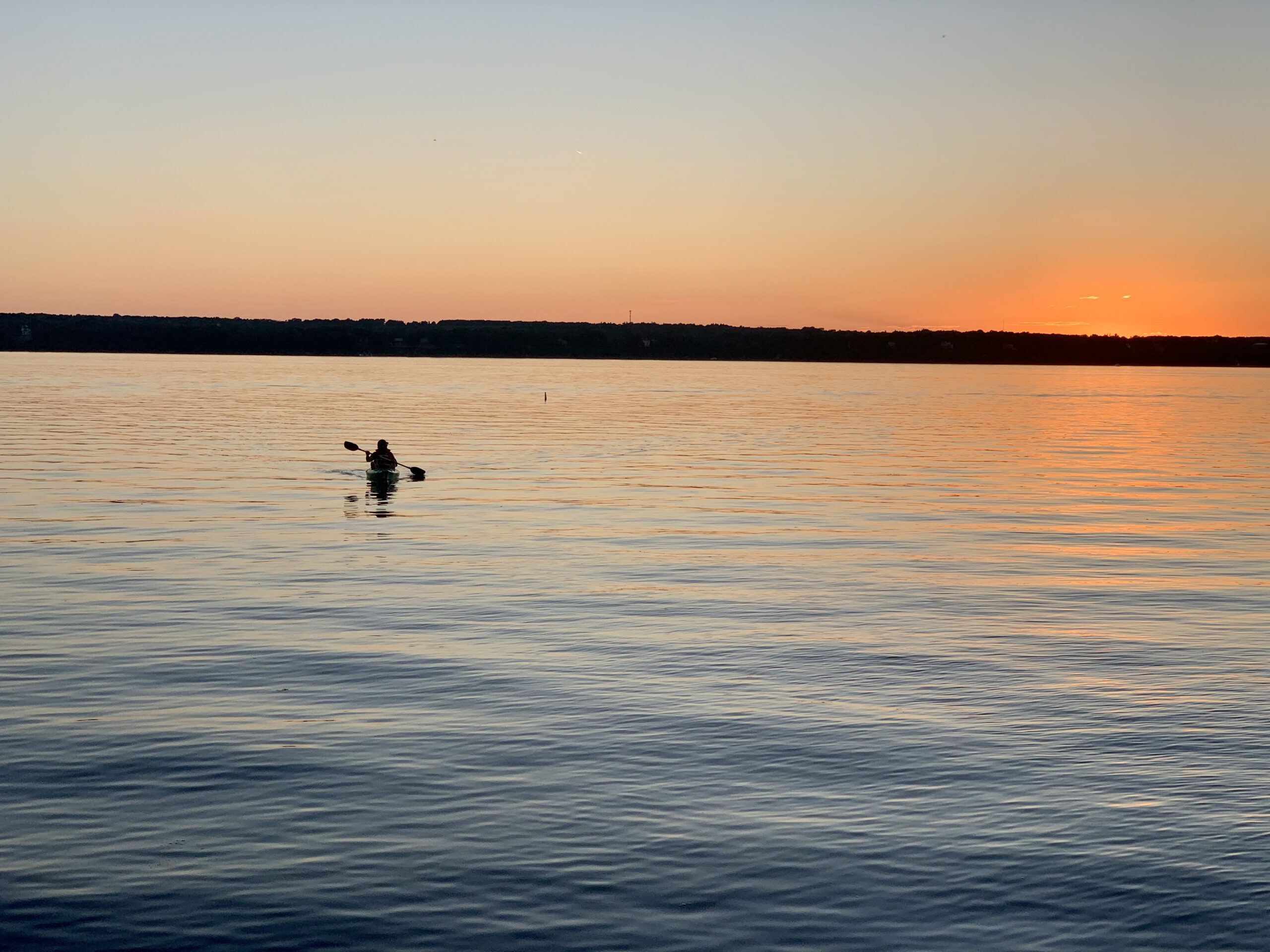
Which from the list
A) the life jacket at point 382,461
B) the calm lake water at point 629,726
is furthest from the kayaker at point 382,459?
the calm lake water at point 629,726

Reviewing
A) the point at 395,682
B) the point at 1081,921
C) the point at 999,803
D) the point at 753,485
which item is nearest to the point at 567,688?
the point at 395,682

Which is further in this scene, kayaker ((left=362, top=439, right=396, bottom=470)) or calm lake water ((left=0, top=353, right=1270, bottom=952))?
kayaker ((left=362, top=439, right=396, bottom=470))

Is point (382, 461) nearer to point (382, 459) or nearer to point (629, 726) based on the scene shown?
point (382, 459)

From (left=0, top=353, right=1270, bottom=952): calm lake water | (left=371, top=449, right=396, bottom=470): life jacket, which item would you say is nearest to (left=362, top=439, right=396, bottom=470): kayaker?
(left=371, top=449, right=396, bottom=470): life jacket

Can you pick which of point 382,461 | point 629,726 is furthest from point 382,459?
point 629,726

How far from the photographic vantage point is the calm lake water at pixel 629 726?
10117 mm

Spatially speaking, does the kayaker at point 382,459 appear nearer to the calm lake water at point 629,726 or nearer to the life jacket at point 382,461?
the life jacket at point 382,461

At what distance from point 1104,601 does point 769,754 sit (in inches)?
476

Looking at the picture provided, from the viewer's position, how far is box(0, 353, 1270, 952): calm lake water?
1012 centimetres

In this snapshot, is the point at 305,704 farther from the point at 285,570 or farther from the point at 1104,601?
the point at 1104,601

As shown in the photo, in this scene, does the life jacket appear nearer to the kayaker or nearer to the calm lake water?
the kayaker

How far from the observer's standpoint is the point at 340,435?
229ft

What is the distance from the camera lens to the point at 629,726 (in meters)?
14.9

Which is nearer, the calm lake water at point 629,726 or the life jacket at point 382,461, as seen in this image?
the calm lake water at point 629,726
